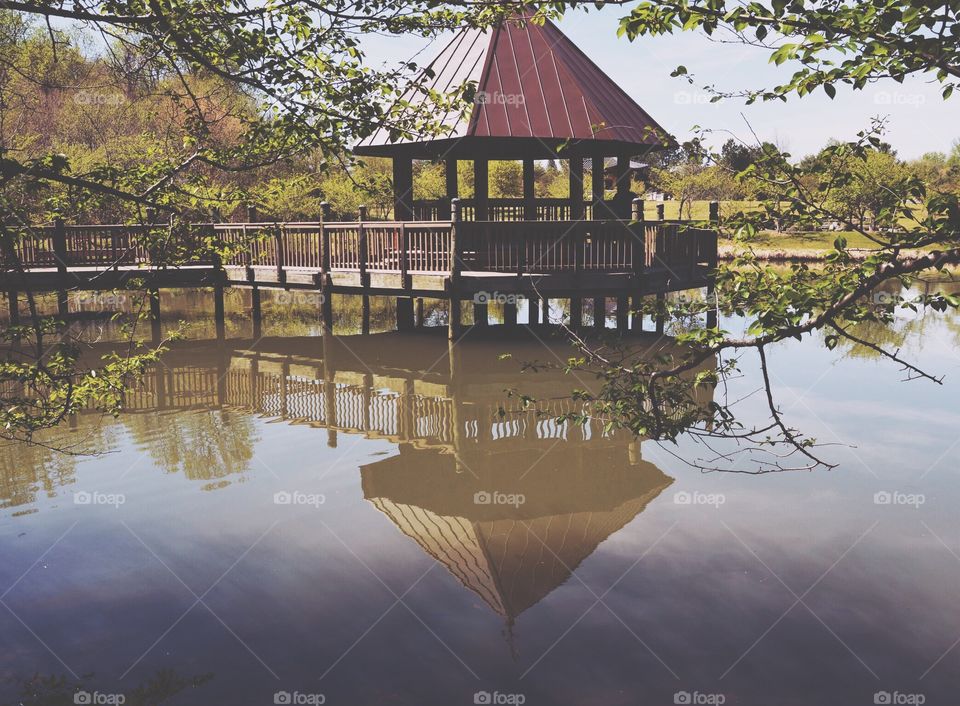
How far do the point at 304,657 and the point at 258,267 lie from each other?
56.3 ft

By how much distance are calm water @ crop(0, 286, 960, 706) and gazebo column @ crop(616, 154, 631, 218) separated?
29.6 feet

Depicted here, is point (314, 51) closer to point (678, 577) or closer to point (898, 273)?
point (898, 273)

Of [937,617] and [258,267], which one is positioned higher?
[258,267]

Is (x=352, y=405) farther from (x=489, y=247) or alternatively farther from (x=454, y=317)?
(x=489, y=247)

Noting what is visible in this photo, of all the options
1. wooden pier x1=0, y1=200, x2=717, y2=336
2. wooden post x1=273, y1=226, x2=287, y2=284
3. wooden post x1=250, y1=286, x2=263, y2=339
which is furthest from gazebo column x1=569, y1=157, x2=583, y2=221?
wooden post x1=250, y1=286, x2=263, y2=339

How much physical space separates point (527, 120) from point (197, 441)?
36.1 ft

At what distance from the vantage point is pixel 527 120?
742 inches

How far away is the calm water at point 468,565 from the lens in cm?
579

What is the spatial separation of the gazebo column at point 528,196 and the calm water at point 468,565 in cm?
840

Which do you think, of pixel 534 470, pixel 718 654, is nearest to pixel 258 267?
pixel 534 470

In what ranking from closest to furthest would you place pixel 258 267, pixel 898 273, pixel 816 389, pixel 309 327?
pixel 898 273 < pixel 816 389 < pixel 258 267 < pixel 309 327

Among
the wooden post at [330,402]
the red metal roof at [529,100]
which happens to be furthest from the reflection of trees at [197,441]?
the red metal roof at [529,100]

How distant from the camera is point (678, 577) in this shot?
7250 mm

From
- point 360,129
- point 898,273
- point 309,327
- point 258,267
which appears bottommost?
point 309,327
